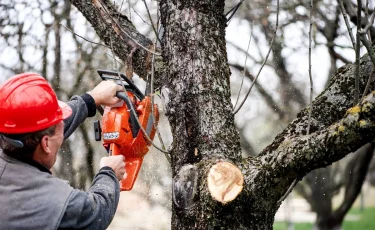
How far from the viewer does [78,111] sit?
89.8 inches

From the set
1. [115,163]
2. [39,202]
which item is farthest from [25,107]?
[115,163]

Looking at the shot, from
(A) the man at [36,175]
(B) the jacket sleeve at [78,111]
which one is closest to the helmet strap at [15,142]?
(A) the man at [36,175]

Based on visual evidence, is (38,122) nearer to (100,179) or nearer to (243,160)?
(100,179)

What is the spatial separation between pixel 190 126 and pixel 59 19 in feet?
15.0

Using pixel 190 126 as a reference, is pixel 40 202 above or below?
below

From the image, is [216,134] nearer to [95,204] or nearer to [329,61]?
[95,204]

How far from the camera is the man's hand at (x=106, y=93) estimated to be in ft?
7.84

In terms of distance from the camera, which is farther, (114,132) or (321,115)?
(114,132)

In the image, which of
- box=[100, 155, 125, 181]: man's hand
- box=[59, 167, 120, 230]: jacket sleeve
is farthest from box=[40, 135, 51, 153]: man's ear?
box=[100, 155, 125, 181]: man's hand

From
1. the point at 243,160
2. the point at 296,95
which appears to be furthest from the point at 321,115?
the point at 296,95

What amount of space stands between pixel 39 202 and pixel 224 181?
71cm

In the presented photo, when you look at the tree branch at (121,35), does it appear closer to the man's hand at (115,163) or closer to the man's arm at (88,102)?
the man's arm at (88,102)

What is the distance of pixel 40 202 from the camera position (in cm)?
167

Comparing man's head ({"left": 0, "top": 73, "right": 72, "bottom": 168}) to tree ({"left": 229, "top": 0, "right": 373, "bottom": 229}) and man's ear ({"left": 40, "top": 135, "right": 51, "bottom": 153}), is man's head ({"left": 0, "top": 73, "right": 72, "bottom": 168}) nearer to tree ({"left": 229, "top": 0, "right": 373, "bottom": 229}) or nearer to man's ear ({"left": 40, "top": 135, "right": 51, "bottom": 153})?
man's ear ({"left": 40, "top": 135, "right": 51, "bottom": 153})
